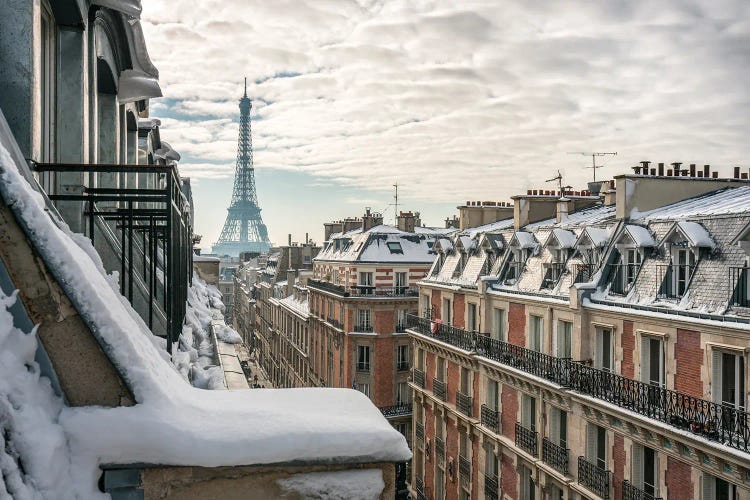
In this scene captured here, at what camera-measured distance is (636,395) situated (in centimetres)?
1734

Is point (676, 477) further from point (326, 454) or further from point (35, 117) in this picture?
point (35, 117)

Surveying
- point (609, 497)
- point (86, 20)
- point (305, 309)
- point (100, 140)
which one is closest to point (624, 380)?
point (609, 497)

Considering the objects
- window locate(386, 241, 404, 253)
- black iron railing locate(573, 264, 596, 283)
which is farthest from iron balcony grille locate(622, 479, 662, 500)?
window locate(386, 241, 404, 253)

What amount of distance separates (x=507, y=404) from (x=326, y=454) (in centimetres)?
2324

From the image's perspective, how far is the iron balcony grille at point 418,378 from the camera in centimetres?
3388

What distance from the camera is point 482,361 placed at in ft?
85.8

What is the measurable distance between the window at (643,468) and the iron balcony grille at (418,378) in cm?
1703

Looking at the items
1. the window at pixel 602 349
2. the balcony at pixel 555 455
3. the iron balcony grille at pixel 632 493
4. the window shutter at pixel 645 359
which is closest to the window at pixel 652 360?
the window shutter at pixel 645 359

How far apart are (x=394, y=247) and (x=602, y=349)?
2614 cm

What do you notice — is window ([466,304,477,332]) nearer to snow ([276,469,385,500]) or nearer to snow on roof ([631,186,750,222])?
snow on roof ([631,186,750,222])

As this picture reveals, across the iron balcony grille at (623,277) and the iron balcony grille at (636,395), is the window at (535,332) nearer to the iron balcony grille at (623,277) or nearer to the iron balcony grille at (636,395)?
the iron balcony grille at (636,395)

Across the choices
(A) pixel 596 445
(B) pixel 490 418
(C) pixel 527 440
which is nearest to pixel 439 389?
(B) pixel 490 418

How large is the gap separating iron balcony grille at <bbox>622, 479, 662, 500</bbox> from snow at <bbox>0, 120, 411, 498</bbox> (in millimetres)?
16929

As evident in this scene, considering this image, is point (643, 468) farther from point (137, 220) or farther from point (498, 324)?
point (137, 220)
